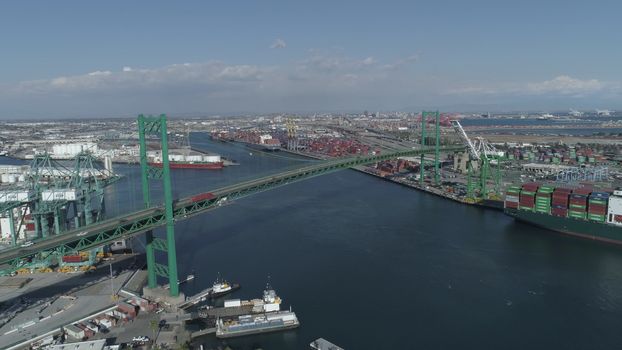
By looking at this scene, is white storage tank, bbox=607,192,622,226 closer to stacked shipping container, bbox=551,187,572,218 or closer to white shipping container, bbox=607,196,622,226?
white shipping container, bbox=607,196,622,226

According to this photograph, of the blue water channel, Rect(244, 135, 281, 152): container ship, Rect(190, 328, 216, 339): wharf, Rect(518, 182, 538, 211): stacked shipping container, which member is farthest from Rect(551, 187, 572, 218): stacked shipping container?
Rect(244, 135, 281, 152): container ship

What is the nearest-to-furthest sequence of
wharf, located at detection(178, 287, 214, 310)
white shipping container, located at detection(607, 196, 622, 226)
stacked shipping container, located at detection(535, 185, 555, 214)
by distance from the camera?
wharf, located at detection(178, 287, 214, 310) < white shipping container, located at detection(607, 196, 622, 226) < stacked shipping container, located at detection(535, 185, 555, 214)

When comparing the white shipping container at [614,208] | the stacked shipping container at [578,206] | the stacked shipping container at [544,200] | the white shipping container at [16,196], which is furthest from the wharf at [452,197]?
the white shipping container at [16,196]

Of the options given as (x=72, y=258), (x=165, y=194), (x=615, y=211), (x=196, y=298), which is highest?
(x=165, y=194)

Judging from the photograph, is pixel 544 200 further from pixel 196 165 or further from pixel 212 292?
pixel 196 165

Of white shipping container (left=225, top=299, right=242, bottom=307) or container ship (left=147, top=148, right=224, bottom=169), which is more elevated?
container ship (left=147, top=148, right=224, bottom=169)

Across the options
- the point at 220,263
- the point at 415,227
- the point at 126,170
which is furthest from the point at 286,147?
the point at 220,263

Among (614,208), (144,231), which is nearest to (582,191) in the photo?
(614,208)
